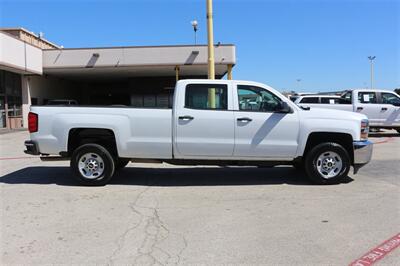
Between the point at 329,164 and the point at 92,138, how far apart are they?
455cm

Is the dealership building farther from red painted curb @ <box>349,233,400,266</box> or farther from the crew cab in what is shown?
red painted curb @ <box>349,233,400,266</box>

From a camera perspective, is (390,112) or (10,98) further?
(10,98)

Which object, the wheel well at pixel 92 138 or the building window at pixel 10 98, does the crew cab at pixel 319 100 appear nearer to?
the wheel well at pixel 92 138

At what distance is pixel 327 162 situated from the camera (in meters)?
8.14

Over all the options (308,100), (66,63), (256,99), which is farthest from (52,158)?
(66,63)

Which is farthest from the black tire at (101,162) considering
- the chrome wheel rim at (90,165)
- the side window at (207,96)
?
the side window at (207,96)

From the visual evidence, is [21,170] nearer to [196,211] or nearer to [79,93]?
[196,211]

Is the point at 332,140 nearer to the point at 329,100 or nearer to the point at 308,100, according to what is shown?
the point at 329,100

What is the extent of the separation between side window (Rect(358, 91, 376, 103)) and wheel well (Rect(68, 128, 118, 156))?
13.7 m

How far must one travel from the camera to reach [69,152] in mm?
8289

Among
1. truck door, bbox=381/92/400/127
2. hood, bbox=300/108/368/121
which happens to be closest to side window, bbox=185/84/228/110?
hood, bbox=300/108/368/121

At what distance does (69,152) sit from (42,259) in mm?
4000

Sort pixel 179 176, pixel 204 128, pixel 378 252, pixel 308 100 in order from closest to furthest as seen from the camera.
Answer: pixel 378 252 → pixel 204 128 → pixel 179 176 → pixel 308 100

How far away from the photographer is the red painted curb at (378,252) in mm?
4361
